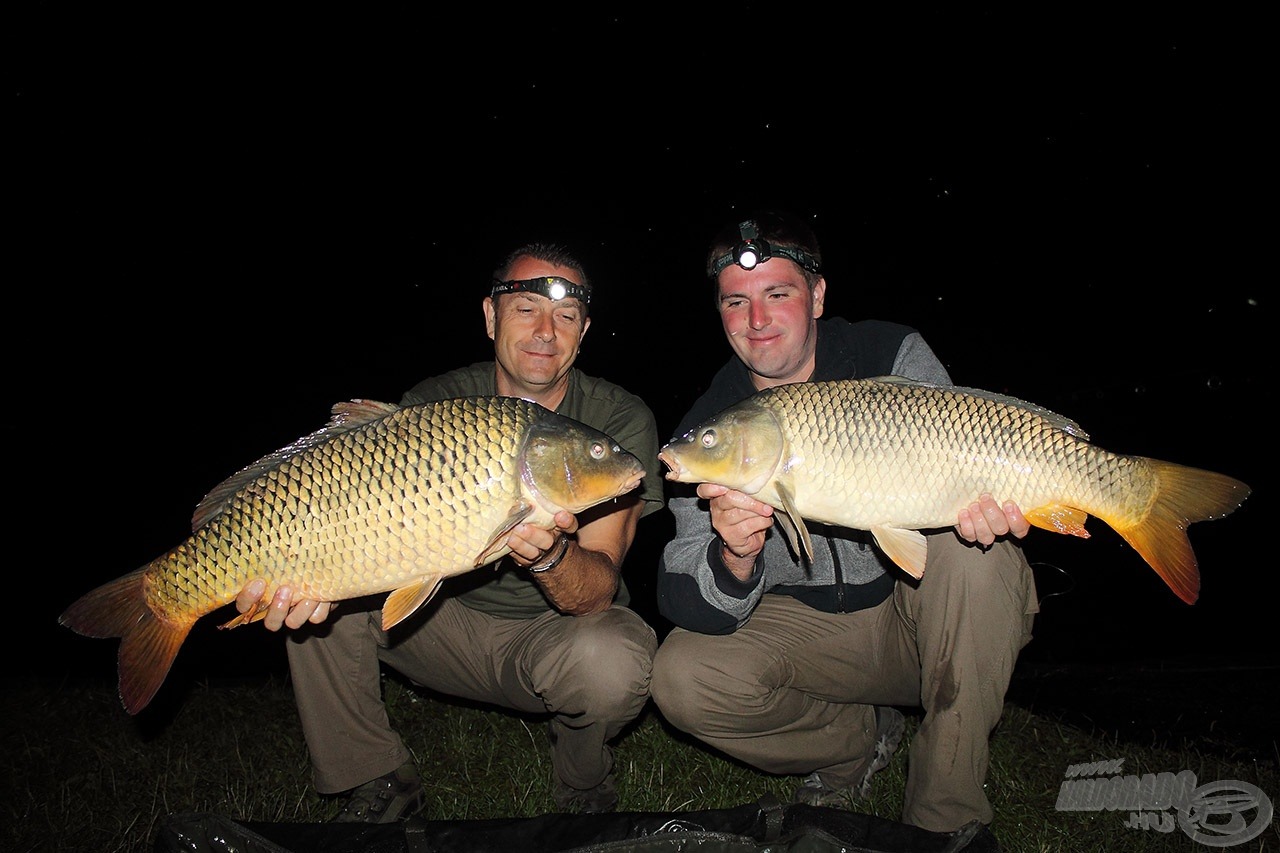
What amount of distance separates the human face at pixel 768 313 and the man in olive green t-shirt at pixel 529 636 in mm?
344

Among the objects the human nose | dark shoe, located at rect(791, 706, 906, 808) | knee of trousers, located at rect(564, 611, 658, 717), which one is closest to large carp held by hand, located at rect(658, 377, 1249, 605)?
knee of trousers, located at rect(564, 611, 658, 717)

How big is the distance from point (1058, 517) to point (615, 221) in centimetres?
1597

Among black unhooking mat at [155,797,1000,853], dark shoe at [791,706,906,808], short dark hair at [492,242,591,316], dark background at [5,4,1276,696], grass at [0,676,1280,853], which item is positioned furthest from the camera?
dark background at [5,4,1276,696]

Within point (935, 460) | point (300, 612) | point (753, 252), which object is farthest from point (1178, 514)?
point (300, 612)

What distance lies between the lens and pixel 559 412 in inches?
77.4

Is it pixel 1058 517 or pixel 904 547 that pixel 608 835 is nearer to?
pixel 904 547

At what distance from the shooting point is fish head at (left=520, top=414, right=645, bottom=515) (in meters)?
1.39

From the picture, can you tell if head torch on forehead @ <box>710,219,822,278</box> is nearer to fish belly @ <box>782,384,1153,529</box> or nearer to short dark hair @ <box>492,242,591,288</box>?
short dark hair @ <box>492,242,591,288</box>

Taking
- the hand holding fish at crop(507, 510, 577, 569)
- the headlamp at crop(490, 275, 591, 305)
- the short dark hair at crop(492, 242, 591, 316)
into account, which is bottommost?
the hand holding fish at crop(507, 510, 577, 569)

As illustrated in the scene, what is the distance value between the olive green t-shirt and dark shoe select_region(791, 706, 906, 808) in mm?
622

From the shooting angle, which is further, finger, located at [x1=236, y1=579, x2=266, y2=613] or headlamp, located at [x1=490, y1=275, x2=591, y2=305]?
headlamp, located at [x1=490, y1=275, x2=591, y2=305]

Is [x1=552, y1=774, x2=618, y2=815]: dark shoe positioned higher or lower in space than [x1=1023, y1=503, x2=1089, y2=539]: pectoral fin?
lower

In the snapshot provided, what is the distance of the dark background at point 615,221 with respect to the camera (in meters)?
5.78

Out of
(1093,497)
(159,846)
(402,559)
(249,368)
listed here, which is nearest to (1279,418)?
(1093,497)
